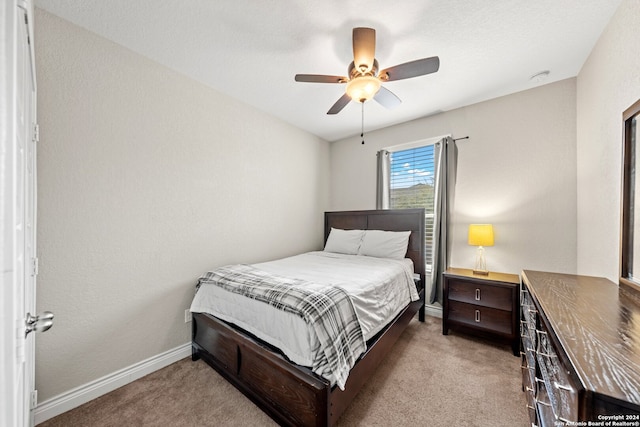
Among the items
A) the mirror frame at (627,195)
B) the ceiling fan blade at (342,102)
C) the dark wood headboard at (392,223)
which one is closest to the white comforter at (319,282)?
the dark wood headboard at (392,223)

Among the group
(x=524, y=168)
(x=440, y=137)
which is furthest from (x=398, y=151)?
(x=524, y=168)

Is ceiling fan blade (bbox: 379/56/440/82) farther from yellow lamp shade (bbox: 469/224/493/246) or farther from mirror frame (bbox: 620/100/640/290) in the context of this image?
yellow lamp shade (bbox: 469/224/493/246)

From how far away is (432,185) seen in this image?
325 cm

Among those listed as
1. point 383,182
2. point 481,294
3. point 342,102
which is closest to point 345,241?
point 383,182

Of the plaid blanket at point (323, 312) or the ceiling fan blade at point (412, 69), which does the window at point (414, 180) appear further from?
the plaid blanket at point (323, 312)

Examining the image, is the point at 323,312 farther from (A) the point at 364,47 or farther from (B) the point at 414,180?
(B) the point at 414,180

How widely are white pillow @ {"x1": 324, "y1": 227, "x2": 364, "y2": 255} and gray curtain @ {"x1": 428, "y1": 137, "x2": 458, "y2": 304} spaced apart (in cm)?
97

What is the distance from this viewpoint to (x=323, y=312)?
142 centimetres

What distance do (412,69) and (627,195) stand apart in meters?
1.50

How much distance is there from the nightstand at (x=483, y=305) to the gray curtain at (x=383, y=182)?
132cm

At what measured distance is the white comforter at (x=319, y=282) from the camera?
1456 mm

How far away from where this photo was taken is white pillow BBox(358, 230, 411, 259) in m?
2.98

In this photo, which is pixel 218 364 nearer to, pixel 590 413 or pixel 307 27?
pixel 590 413

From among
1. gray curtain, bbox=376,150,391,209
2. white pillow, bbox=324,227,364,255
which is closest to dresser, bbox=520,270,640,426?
white pillow, bbox=324,227,364,255
